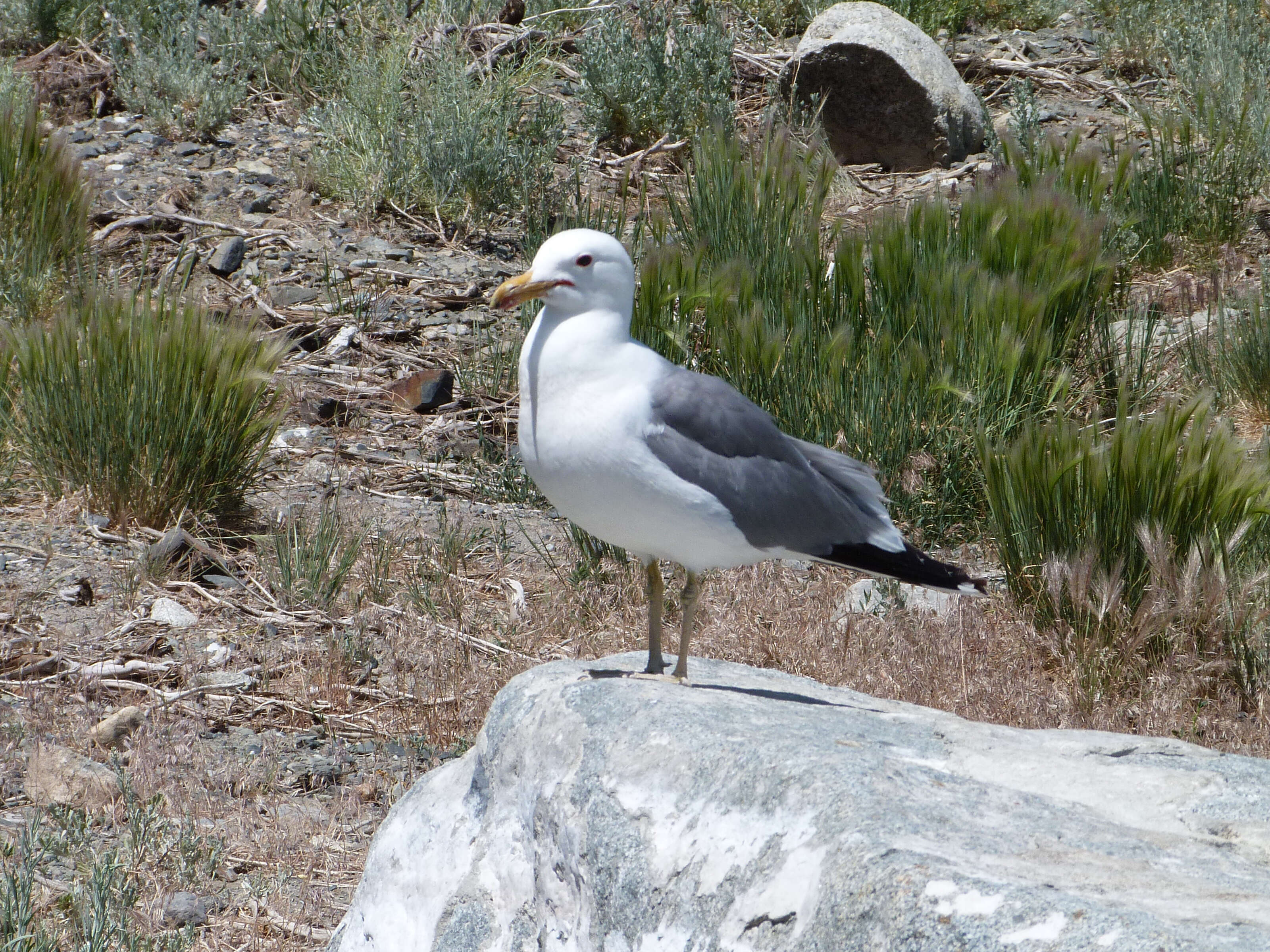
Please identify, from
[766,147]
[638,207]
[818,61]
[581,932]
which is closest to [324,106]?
[638,207]

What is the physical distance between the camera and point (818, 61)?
8.66 metres

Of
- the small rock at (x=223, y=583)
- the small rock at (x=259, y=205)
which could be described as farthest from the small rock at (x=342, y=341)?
the small rock at (x=223, y=583)

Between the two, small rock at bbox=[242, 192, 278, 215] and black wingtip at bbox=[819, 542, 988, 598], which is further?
small rock at bbox=[242, 192, 278, 215]

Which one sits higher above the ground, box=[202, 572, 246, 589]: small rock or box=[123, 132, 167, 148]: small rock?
box=[123, 132, 167, 148]: small rock

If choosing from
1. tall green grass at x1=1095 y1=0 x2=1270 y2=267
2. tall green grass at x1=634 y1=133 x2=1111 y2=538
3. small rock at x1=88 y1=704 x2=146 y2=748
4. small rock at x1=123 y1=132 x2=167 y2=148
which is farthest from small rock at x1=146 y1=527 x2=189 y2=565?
tall green grass at x1=1095 y1=0 x2=1270 y2=267

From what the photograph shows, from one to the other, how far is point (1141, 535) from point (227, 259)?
503 centimetres

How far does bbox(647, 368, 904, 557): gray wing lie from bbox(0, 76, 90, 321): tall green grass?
4.57 m

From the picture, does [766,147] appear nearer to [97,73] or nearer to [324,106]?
[324,106]

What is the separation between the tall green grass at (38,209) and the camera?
6293mm

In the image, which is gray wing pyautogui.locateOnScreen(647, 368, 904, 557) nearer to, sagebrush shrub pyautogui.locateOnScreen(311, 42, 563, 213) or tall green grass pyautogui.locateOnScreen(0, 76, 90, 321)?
tall green grass pyautogui.locateOnScreen(0, 76, 90, 321)

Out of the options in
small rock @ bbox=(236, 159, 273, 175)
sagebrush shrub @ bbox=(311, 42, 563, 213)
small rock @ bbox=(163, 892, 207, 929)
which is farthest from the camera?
small rock @ bbox=(236, 159, 273, 175)

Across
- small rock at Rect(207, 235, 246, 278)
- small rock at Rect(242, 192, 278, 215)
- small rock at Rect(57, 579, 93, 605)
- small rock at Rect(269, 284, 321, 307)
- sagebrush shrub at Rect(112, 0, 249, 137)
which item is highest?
sagebrush shrub at Rect(112, 0, 249, 137)

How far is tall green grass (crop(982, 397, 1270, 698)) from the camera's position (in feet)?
12.7

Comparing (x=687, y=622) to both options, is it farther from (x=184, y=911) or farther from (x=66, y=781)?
(x=66, y=781)
